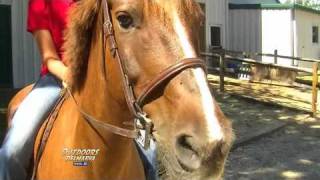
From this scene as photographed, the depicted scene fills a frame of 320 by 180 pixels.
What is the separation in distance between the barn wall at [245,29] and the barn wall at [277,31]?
47 centimetres

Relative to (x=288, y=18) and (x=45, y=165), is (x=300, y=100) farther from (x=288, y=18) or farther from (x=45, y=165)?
(x=45, y=165)

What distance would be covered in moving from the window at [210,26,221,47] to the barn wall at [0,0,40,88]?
1144cm

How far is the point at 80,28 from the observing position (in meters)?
2.78

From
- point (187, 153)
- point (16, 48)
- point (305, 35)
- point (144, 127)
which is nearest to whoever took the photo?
point (187, 153)

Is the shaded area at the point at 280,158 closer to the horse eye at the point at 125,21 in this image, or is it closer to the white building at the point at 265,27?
the horse eye at the point at 125,21

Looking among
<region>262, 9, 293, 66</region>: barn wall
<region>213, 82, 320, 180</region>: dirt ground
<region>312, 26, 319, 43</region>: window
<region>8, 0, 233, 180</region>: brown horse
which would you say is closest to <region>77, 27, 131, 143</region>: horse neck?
<region>8, 0, 233, 180</region>: brown horse

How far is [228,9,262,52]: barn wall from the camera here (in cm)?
2776

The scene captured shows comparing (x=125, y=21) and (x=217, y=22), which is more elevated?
(x=217, y=22)

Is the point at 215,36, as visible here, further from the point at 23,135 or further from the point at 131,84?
the point at 131,84

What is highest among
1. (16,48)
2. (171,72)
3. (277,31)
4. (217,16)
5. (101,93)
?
(217,16)

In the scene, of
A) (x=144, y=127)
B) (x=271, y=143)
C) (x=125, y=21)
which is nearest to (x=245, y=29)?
(x=271, y=143)

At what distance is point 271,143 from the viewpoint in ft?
36.1

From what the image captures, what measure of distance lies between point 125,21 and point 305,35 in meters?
29.0

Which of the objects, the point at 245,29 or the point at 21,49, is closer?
the point at 21,49
